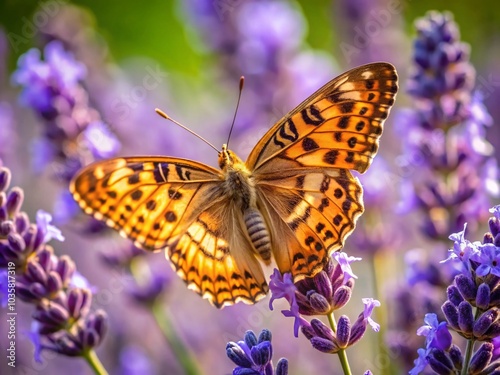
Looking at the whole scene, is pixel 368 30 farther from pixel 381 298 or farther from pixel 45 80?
pixel 45 80

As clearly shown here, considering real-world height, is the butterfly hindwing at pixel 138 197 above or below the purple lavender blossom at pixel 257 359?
above

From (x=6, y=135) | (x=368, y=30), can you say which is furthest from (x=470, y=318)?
(x=368, y=30)

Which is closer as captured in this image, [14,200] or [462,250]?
[462,250]

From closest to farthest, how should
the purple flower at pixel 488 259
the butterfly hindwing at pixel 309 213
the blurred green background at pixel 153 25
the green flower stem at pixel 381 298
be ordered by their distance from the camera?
the purple flower at pixel 488 259 < the butterfly hindwing at pixel 309 213 < the green flower stem at pixel 381 298 < the blurred green background at pixel 153 25

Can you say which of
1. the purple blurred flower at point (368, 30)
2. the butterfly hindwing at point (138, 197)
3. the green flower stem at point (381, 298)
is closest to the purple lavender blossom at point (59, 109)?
the butterfly hindwing at point (138, 197)

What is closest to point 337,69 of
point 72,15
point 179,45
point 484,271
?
point 72,15

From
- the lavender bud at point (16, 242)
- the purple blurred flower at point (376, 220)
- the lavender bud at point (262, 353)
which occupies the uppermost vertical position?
the purple blurred flower at point (376, 220)

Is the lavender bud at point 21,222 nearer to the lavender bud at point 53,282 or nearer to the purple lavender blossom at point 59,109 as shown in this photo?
the lavender bud at point 53,282
